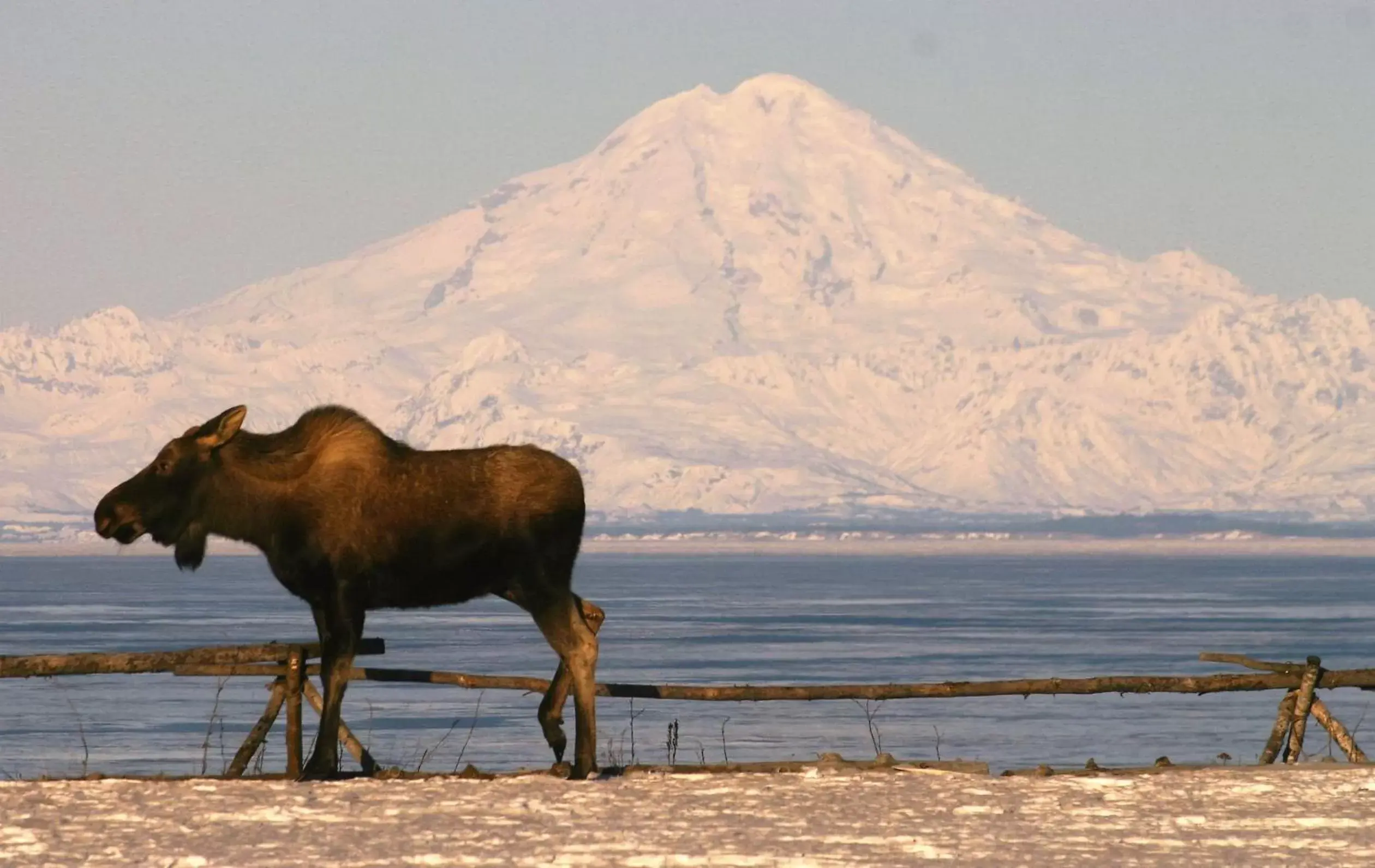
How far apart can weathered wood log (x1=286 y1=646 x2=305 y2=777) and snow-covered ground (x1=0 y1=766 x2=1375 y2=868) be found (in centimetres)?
56

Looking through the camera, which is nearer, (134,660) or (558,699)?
(134,660)

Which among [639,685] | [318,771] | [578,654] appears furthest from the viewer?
[639,685]

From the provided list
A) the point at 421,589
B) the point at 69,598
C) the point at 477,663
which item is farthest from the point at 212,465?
the point at 69,598

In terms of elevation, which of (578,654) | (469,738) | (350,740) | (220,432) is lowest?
(469,738)

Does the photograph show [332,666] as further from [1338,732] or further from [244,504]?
[1338,732]

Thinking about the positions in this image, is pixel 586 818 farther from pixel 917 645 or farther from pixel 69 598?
pixel 69 598

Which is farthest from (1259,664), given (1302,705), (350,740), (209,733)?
(209,733)

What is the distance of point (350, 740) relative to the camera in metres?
17.2

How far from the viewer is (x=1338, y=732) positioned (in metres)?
18.2

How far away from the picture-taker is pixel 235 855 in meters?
12.3

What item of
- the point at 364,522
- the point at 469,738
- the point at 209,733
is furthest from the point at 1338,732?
the point at 469,738

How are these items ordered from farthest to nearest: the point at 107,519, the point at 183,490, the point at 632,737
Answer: the point at 632,737
the point at 183,490
the point at 107,519

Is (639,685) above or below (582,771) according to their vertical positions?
above

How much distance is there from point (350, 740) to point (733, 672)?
5650cm
